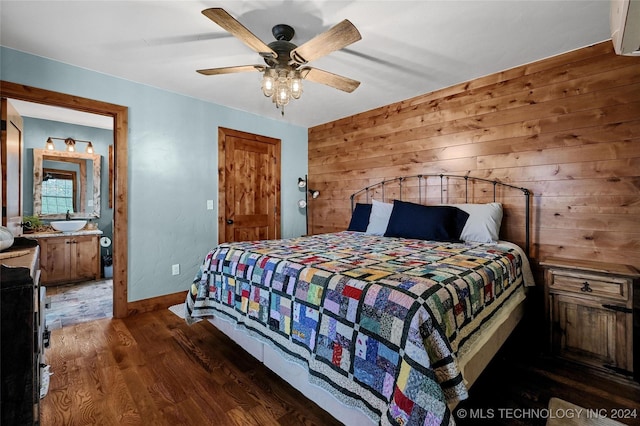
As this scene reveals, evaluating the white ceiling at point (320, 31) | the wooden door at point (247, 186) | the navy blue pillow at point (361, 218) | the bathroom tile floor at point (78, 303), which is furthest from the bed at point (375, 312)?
the wooden door at point (247, 186)

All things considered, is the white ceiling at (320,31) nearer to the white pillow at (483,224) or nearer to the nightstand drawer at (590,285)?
the white pillow at (483,224)

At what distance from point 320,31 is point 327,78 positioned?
31 centimetres

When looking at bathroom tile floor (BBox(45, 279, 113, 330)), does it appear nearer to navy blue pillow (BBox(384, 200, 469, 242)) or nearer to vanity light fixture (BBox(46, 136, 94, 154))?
vanity light fixture (BBox(46, 136, 94, 154))

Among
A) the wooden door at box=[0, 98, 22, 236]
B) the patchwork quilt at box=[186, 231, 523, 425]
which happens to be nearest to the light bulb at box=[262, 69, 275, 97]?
the patchwork quilt at box=[186, 231, 523, 425]

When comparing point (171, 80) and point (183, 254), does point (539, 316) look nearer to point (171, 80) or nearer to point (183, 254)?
point (183, 254)

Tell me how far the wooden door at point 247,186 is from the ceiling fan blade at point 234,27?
6.64 ft

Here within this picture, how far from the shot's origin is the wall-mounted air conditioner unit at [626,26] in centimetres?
127

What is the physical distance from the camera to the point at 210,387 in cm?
178

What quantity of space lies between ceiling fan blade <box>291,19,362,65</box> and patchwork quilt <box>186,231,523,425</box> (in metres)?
1.27

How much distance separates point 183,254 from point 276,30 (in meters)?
2.52

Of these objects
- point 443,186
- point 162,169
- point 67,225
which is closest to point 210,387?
point 162,169

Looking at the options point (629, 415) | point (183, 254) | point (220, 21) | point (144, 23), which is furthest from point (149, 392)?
point (629, 415)

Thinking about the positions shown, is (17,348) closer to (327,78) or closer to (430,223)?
(327,78)

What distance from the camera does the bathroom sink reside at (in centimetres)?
401
